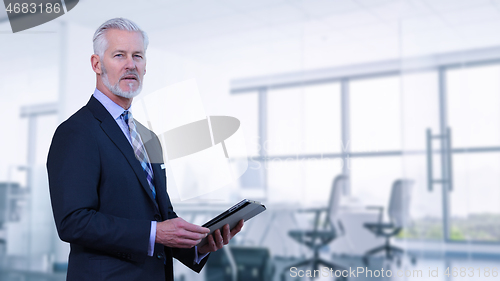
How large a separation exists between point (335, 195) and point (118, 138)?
3.18 m

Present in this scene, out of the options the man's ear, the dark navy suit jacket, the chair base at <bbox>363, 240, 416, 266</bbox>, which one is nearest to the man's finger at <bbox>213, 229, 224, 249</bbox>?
the dark navy suit jacket

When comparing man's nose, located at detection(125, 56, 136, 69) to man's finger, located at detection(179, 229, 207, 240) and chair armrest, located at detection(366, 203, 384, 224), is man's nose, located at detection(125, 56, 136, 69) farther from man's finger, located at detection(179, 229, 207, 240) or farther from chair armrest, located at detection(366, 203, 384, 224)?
chair armrest, located at detection(366, 203, 384, 224)

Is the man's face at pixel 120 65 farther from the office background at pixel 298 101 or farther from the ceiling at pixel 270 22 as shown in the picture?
the ceiling at pixel 270 22

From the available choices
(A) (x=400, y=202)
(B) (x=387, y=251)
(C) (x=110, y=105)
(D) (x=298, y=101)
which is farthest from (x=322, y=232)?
(C) (x=110, y=105)

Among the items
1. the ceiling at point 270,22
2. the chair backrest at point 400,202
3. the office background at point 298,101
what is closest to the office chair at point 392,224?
the chair backrest at point 400,202

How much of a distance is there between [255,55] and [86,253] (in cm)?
277

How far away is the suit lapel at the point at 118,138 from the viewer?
1.17 meters

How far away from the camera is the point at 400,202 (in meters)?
4.12

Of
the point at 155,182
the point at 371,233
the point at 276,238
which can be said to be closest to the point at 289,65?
the point at 276,238

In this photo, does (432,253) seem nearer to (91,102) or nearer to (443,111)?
(443,111)

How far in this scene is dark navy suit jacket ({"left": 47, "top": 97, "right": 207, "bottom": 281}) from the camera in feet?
3.45

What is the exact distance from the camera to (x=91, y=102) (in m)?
1.24

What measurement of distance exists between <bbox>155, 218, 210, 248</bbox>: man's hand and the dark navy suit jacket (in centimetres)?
3

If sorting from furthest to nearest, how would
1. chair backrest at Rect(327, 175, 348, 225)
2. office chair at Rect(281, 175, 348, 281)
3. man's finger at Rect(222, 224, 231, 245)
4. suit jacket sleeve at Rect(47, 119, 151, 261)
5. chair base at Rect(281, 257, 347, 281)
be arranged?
1. chair backrest at Rect(327, 175, 348, 225)
2. office chair at Rect(281, 175, 348, 281)
3. chair base at Rect(281, 257, 347, 281)
4. man's finger at Rect(222, 224, 231, 245)
5. suit jacket sleeve at Rect(47, 119, 151, 261)
